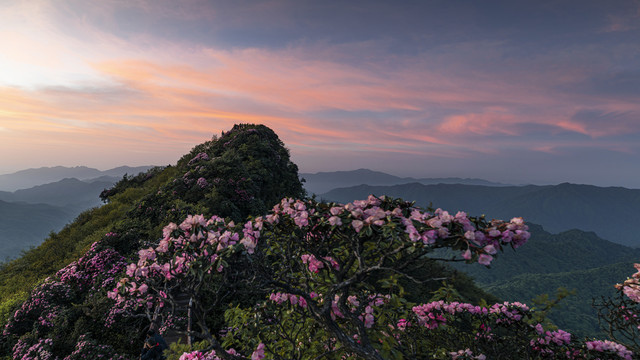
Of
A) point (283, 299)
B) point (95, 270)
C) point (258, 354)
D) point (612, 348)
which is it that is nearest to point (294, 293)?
point (283, 299)

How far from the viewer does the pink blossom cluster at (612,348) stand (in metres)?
5.17

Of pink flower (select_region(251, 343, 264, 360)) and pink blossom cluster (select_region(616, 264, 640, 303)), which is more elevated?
pink blossom cluster (select_region(616, 264, 640, 303))

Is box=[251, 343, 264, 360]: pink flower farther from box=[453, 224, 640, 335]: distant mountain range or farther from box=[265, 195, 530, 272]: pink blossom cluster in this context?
box=[453, 224, 640, 335]: distant mountain range

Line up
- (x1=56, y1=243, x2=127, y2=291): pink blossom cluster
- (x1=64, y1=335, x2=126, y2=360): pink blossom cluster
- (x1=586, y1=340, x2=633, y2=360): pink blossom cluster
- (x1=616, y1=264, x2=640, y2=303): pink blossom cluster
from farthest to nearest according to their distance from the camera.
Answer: (x1=56, y1=243, x2=127, y2=291): pink blossom cluster
(x1=64, y1=335, x2=126, y2=360): pink blossom cluster
(x1=586, y1=340, x2=633, y2=360): pink blossom cluster
(x1=616, y1=264, x2=640, y2=303): pink blossom cluster

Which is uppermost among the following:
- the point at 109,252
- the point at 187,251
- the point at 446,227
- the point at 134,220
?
the point at 446,227

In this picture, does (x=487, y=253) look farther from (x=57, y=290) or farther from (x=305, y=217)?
(x=57, y=290)

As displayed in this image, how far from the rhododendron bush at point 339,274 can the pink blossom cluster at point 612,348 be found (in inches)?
1.0

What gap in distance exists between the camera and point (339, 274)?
14.8 ft

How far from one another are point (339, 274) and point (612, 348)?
5627 millimetres

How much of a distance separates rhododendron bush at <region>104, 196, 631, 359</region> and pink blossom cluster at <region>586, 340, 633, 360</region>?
2 cm

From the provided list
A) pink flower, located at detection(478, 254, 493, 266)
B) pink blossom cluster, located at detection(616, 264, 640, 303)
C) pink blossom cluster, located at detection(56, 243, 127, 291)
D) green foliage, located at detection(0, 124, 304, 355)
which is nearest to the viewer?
pink flower, located at detection(478, 254, 493, 266)

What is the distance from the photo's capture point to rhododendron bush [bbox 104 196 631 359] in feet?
11.5

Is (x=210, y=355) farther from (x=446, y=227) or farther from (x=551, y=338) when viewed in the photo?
(x=551, y=338)

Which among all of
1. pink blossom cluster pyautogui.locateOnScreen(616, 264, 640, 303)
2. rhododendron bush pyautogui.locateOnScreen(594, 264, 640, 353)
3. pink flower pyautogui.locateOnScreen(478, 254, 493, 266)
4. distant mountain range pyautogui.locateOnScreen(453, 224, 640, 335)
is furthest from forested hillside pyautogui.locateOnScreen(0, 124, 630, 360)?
distant mountain range pyautogui.locateOnScreen(453, 224, 640, 335)
